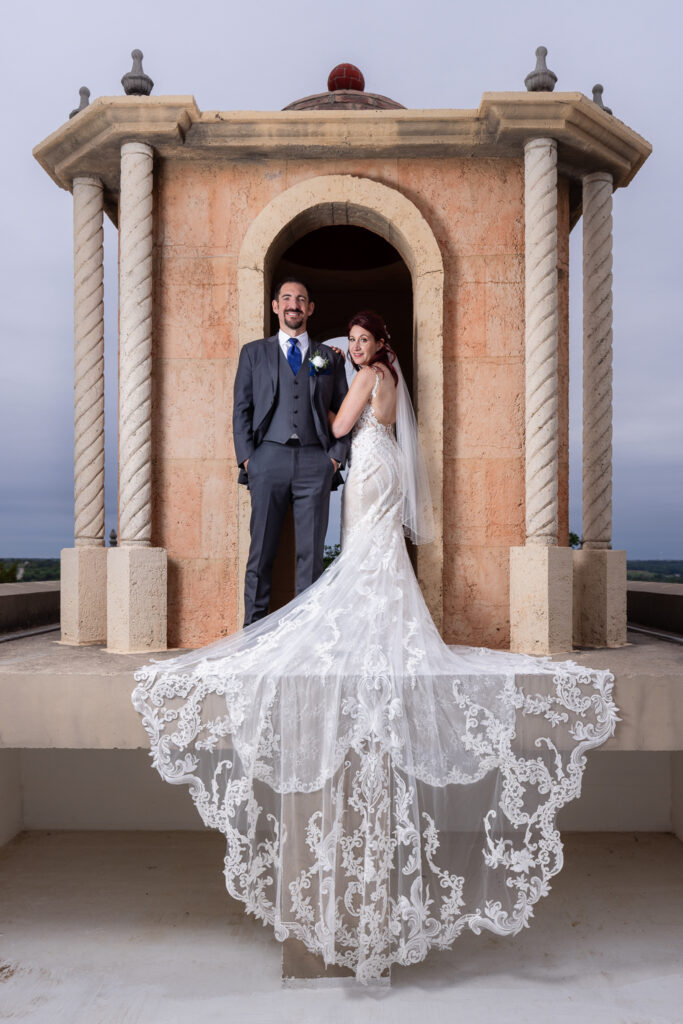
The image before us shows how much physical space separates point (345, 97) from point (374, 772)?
4849 millimetres

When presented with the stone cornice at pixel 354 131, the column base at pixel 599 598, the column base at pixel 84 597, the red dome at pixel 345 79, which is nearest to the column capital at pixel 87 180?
the stone cornice at pixel 354 131

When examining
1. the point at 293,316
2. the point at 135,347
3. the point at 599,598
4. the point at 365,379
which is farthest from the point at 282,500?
the point at 599,598

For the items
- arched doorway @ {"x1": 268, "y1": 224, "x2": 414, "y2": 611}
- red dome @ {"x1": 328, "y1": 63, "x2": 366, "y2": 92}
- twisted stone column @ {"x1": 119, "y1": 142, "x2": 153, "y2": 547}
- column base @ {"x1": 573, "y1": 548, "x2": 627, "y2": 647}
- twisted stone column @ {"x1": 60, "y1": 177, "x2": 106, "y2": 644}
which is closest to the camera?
twisted stone column @ {"x1": 119, "y1": 142, "x2": 153, "y2": 547}

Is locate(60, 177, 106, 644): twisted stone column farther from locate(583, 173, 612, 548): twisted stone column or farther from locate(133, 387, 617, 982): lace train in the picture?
locate(583, 173, 612, 548): twisted stone column

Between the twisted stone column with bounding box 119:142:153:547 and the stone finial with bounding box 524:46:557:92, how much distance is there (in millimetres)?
2551

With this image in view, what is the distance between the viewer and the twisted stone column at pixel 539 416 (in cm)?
502

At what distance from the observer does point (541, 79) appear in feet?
17.0

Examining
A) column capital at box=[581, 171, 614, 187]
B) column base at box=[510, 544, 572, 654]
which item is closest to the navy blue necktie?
column base at box=[510, 544, 572, 654]

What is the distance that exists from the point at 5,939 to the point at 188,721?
2145mm

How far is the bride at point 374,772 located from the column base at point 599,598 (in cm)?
138

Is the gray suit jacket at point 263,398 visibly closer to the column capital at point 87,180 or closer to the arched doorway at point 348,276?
the column capital at point 87,180

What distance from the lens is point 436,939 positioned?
12.1 ft

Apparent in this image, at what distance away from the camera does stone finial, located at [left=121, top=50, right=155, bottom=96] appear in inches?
207

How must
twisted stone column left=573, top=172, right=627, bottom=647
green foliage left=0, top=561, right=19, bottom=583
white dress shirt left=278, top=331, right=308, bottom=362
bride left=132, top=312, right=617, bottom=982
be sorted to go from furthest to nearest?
green foliage left=0, top=561, right=19, bottom=583
twisted stone column left=573, top=172, right=627, bottom=647
white dress shirt left=278, top=331, right=308, bottom=362
bride left=132, top=312, right=617, bottom=982
